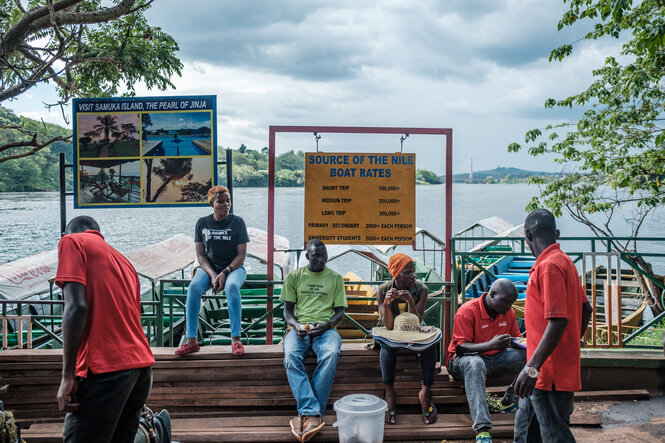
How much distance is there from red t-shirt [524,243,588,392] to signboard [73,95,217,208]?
15.0 feet

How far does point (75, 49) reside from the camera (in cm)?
1072

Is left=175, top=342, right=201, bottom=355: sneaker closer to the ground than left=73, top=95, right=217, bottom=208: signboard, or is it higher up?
closer to the ground

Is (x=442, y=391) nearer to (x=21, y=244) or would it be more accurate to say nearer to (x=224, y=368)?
(x=224, y=368)

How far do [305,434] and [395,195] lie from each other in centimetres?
303

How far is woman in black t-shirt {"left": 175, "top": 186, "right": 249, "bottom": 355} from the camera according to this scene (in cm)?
540

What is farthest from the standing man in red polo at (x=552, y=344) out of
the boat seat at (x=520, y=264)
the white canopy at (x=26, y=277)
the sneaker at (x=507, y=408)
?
the boat seat at (x=520, y=264)

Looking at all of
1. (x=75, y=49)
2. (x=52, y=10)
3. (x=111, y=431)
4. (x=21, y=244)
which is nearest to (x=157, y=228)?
(x=21, y=244)

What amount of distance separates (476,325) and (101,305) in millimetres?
3367

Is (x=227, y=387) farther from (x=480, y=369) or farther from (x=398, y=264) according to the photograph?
(x=480, y=369)

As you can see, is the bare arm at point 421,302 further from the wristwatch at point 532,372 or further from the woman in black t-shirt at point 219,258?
the wristwatch at point 532,372

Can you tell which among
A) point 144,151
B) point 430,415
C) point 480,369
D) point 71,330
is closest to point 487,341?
point 480,369

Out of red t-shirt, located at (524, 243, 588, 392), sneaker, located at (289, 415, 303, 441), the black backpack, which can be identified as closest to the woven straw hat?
sneaker, located at (289, 415, 303, 441)

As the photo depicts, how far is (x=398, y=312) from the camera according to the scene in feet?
17.5

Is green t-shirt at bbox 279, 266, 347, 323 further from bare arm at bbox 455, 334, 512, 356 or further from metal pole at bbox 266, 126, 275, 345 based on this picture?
bare arm at bbox 455, 334, 512, 356
